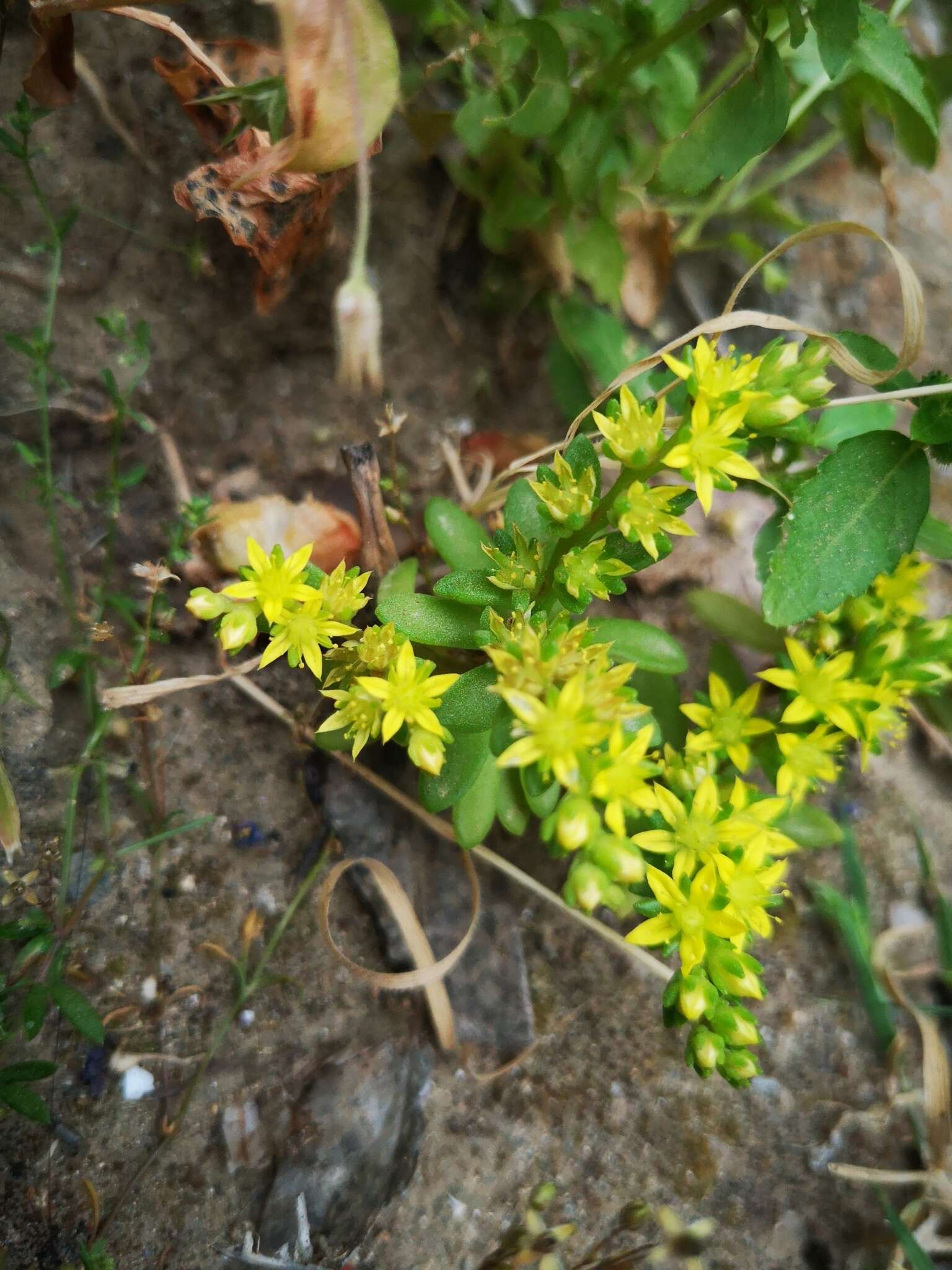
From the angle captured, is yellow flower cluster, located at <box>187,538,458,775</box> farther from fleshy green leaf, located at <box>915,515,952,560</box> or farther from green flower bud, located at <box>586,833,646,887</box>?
fleshy green leaf, located at <box>915,515,952,560</box>

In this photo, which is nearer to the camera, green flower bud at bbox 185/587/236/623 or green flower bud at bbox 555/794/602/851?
green flower bud at bbox 555/794/602/851

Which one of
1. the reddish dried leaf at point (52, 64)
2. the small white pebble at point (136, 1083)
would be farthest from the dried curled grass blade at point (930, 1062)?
the reddish dried leaf at point (52, 64)

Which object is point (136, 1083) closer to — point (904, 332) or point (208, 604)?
point (208, 604)

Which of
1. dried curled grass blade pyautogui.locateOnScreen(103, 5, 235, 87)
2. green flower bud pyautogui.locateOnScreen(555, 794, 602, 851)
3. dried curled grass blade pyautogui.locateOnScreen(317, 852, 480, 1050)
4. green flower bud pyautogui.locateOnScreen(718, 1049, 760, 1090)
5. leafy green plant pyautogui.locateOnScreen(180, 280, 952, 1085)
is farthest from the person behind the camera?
dried curled grass blade pyautogui.locateOnScreen(317, 852, 480, 1050)

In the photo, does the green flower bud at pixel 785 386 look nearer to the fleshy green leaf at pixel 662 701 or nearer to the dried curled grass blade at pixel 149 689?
the fleshy green leaf at pixel 662 701

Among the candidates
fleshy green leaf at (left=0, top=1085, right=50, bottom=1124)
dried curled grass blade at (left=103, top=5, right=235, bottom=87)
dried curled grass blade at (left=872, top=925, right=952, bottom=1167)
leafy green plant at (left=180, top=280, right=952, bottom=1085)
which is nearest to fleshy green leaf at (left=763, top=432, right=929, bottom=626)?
leafy green plant at (left=180, top=280, right=952, bottom=1085)

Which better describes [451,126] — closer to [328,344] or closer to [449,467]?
[328,344]

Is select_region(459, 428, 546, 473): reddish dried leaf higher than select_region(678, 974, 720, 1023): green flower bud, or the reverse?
select_region(459, 428, 546, 473): reddish dried leaf
